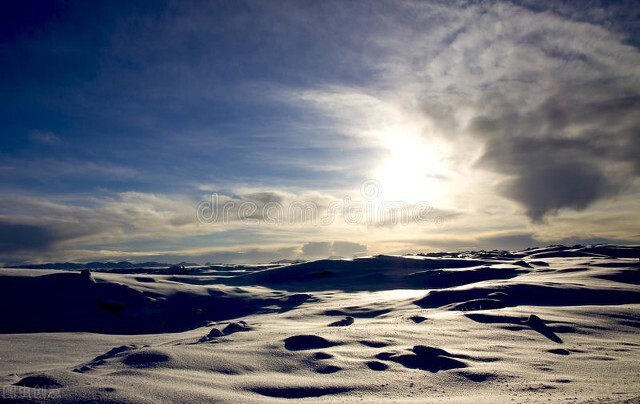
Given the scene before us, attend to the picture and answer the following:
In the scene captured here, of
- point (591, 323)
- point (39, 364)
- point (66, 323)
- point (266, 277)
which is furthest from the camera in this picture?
point (266, 277)

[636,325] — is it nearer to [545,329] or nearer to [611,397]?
[545,329]

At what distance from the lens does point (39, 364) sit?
26.2 feet

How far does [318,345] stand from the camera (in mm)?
7719

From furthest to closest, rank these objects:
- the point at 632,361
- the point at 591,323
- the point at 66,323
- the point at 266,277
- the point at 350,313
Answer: the point at 266,277
the point at 66,323
the point at 350,313
the point at 591,323
the point at 632,361

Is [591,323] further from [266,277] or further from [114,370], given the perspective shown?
[266,277]

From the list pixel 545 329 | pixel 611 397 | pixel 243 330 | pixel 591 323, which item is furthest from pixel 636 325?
pixel 243 330

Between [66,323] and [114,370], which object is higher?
[114,370]

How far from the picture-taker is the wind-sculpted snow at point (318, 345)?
16.8ft

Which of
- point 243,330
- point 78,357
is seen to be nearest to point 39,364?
point 78,357

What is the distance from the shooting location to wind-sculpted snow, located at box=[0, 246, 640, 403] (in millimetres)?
5133

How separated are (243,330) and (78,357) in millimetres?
3702

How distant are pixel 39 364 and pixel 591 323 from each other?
12128 mm

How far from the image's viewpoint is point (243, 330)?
1034 cm

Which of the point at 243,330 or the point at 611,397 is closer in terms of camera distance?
the point at 611,397
